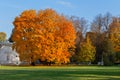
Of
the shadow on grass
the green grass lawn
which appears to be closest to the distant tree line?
the green grass lawn

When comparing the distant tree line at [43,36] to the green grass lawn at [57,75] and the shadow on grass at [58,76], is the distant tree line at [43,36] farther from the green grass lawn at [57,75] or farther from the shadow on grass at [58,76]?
the shadow on grass at [58,76]

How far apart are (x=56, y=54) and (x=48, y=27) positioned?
6.60 metres

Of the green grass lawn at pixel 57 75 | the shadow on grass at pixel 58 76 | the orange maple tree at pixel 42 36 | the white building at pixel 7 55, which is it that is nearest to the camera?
the shadow on grass at pixel 58 76

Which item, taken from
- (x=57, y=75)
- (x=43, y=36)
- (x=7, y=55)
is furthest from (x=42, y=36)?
(x=57, y=75)

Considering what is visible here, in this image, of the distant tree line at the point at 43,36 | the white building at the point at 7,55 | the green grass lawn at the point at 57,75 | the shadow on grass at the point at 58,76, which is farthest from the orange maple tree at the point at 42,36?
the shadow on grass at the point at 58,76

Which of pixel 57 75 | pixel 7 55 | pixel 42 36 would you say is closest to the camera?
pixel 57 75

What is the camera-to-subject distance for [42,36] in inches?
2958

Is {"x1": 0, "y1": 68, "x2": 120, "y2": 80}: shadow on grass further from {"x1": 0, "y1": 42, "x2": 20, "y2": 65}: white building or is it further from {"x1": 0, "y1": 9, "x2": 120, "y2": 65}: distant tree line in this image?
{"x1": 0, "y1": 42, "x2": 20, "y2": 65}: white building

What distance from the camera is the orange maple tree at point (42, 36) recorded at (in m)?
74.5

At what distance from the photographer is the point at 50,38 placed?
7575 centimetres

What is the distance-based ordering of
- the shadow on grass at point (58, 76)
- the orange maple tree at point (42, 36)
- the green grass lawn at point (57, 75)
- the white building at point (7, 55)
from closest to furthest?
the shadow on grass at point (58, 76), the green grass lawn at point (57, 75), the orange maple tree at point (42, 36), the white building at point (7, 55)

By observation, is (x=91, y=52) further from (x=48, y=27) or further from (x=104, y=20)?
(x=48, y=27)

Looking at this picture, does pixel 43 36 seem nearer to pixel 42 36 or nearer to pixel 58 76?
pixel 42 36

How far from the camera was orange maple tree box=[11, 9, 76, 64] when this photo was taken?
244 ft
